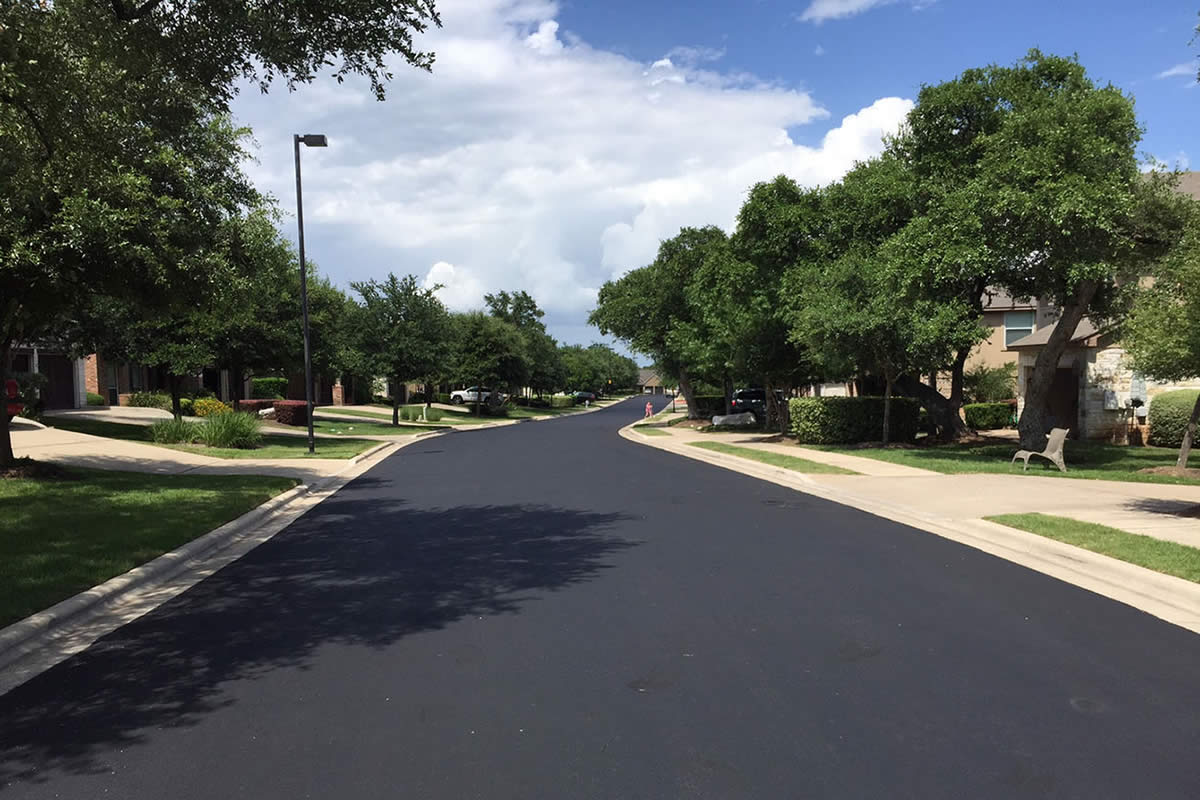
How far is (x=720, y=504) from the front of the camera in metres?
13.5

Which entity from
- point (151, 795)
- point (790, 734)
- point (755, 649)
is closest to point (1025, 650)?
point (755, 649)

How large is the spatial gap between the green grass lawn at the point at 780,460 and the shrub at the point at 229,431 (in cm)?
1291

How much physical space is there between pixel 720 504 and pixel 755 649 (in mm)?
7577

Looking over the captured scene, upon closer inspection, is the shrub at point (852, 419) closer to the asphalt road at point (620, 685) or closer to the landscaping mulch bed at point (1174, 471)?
the landscaping mulch bed at point (1174, 471)

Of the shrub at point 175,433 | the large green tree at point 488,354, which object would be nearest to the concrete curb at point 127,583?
the shrub at point 175,433

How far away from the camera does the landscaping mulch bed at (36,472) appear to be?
14883mm

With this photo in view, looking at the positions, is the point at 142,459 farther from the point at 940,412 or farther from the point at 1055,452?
the point at 940,412

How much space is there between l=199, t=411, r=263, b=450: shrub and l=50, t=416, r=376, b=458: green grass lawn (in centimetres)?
26

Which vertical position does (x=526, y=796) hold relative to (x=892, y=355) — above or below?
below

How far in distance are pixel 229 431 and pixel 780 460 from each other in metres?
14.5

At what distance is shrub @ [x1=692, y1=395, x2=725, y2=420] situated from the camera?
162 ft

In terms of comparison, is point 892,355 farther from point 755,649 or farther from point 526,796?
point 526,796

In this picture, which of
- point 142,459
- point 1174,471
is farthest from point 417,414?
point 1174,471

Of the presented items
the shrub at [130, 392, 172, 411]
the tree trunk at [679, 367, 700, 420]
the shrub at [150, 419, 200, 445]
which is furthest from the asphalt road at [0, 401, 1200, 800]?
the tree trunk at [679, 367, 700, 420]
